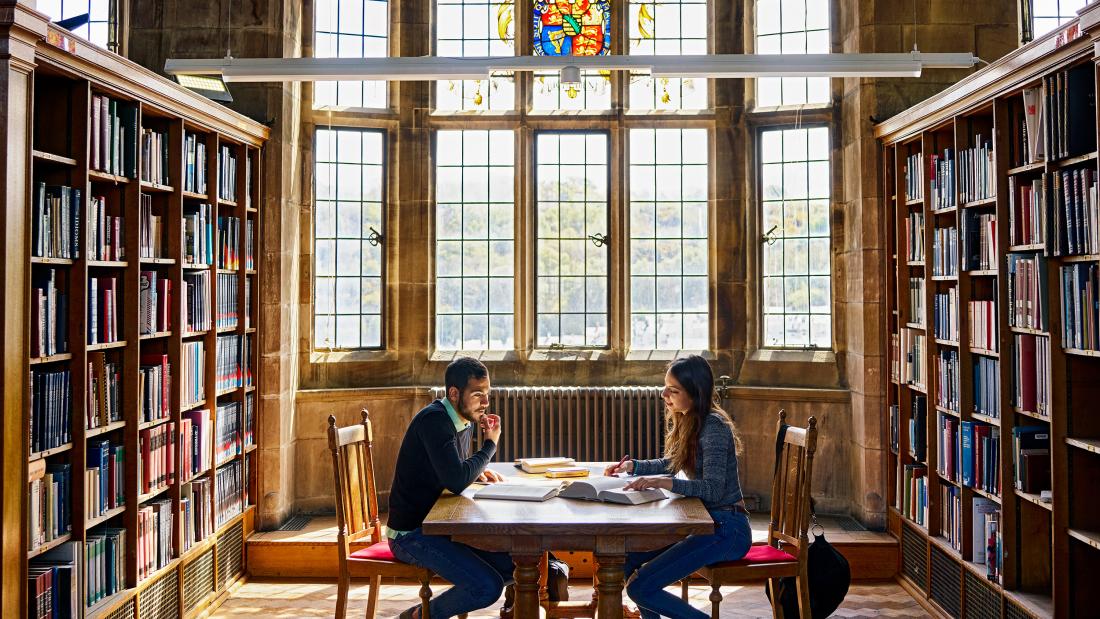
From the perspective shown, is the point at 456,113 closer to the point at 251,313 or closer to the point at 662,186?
the point at 662,186

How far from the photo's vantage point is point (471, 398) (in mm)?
3699

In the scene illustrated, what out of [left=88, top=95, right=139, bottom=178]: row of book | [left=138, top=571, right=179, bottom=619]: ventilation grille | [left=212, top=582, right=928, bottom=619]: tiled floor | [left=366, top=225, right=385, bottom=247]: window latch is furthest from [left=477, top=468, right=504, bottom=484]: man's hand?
[left=366, top=225, right=385, bottom=247]: window latch

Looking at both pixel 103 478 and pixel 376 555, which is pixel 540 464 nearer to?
pixel 376 555

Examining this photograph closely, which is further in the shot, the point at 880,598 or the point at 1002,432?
the point at 880,598

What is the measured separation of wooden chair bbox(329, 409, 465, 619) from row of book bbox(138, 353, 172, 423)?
3.27ft

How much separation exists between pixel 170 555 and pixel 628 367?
331 centimetres

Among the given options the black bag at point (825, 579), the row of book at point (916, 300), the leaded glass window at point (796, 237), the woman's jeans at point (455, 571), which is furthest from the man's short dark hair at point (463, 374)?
the leaded glass window at point (796, 237)

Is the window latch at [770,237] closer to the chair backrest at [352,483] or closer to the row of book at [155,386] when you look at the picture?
the chair backrest at [352,483]

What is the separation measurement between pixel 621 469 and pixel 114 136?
8.83 feet

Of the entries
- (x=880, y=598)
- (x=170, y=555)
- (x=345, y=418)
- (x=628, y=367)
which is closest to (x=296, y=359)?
(x=345, y=418)

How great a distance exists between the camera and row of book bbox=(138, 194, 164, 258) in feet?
14.1

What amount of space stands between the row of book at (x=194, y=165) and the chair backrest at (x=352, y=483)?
164 centimetres

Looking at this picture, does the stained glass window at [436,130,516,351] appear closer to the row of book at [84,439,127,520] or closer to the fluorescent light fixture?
the fluorescent light fixture

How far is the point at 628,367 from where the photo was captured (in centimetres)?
661
